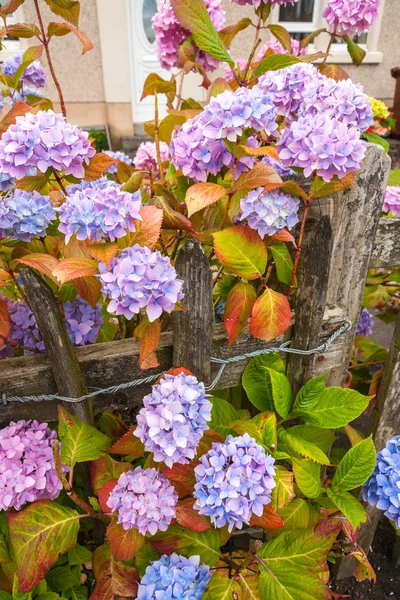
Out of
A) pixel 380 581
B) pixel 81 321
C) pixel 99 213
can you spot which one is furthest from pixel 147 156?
pixel 380 581

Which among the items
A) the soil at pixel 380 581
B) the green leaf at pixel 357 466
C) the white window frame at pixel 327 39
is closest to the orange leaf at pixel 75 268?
the green leaf at pixel 357 466

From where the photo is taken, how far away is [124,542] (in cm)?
101

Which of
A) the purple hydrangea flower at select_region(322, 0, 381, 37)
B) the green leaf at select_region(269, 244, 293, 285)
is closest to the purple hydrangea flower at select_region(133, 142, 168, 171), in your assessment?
the purple hydrangea flower at select_region(322, 0, 381, 37)

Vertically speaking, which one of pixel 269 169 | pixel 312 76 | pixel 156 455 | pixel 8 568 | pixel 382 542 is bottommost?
pixel 382 542

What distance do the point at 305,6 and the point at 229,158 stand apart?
22.7 ft

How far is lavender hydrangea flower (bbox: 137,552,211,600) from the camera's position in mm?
915

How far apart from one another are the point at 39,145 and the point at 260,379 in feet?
2.53

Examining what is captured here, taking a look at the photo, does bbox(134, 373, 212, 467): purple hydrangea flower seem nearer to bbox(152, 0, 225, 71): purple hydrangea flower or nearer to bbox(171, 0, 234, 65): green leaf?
bbox(171, 0, 234, 65): green leaf

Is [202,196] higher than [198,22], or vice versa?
[198,22]

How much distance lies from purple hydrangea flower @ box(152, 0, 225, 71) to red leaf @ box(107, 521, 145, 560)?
4.90 ft

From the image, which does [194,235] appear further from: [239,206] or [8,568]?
[8,568]

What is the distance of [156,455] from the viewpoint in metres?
0.90

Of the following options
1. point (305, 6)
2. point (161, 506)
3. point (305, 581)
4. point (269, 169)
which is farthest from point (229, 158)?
point (305, 6)

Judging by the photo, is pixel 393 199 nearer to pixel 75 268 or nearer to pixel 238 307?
pixel 238 307
